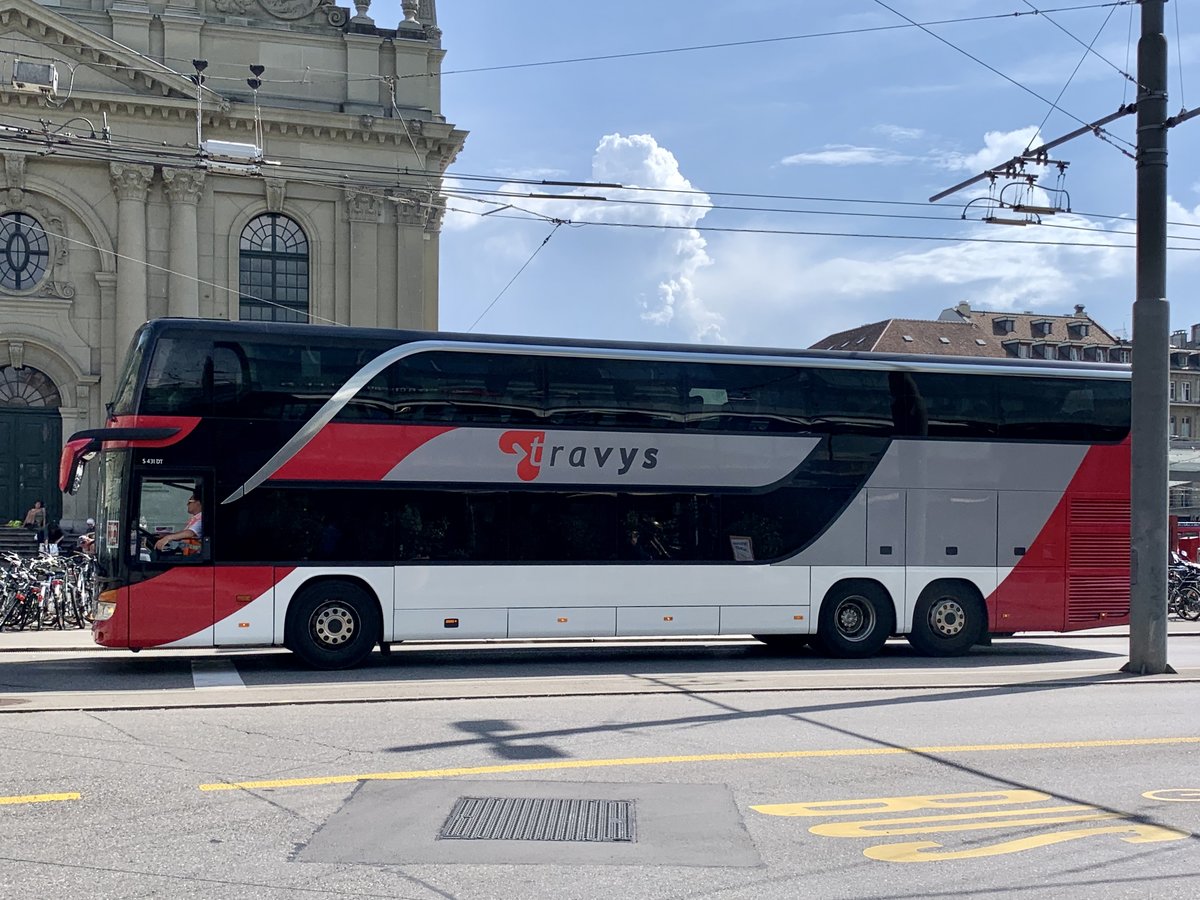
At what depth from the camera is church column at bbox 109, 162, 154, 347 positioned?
37.3m

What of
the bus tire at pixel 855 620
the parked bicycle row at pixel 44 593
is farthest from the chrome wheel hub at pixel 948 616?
the parked bicycle row at pixel 44 593

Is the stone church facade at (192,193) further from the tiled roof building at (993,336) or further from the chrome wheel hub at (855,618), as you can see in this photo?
the tiled roof building at (993,336)

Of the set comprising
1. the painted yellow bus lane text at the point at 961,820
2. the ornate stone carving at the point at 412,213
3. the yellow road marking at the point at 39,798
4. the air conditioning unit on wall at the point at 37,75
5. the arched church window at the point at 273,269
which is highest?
the air conditioning unit on wall at the point at 37,75

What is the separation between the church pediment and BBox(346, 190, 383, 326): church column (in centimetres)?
564

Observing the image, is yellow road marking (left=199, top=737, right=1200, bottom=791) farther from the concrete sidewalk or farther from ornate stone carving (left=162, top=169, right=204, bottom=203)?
ornate stone carving (left=162, top=169, right=204, bottom=203)

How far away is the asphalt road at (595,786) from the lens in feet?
20.6

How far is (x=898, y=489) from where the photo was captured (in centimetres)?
1719

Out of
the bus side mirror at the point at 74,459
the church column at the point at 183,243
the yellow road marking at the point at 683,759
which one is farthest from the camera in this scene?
the church column at the point at 183,243

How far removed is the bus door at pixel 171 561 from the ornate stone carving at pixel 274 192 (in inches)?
1002

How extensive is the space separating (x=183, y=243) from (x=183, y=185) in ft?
5.38

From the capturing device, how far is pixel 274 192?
127 feet

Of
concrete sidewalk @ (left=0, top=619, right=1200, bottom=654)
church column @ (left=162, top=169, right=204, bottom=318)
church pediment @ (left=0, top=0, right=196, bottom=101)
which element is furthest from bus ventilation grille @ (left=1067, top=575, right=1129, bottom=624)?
church pediment @ (left=0, top=0, right=196, bottom=101)

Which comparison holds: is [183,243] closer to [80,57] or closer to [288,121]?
[288,121]

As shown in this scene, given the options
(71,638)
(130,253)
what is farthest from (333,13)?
(71,638)
